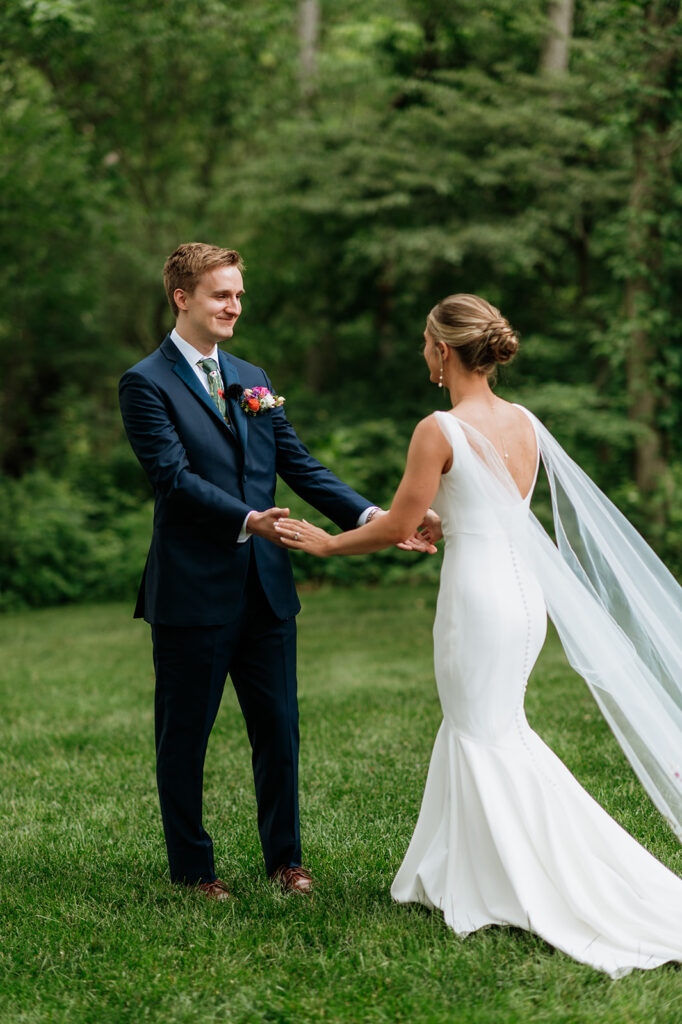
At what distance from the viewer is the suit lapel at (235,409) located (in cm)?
402

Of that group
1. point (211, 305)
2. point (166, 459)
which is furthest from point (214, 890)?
point (211, 305)

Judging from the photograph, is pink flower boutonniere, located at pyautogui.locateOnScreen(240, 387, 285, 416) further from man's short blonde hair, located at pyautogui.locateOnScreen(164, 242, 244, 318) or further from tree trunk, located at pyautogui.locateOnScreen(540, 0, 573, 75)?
tree trunk, located at pyautogui.locateOnScreen(540, 0, 573, 75)

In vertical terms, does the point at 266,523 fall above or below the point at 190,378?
below

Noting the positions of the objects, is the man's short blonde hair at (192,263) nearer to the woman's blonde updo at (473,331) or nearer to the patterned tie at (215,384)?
the patterned tie at (215,384)

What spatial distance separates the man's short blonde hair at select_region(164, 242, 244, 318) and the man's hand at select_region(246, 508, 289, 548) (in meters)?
0.92

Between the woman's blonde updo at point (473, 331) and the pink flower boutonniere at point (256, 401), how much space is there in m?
0.79

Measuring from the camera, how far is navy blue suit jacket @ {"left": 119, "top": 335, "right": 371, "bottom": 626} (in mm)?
3820

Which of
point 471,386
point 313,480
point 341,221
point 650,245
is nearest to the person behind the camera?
point 471,386

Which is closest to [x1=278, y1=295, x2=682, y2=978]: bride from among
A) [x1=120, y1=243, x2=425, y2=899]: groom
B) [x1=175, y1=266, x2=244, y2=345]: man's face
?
[x1=120, y1=243, x2=425, y2=899]: groom

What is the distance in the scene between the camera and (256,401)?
405cm

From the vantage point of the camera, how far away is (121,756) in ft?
21.1

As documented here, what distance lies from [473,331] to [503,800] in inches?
65.0

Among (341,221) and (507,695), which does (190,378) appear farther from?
(341,221)

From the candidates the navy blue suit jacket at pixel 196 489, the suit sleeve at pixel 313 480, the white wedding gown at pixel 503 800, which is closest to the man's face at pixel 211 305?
the navy blue suit jacket at pixel 196 489
